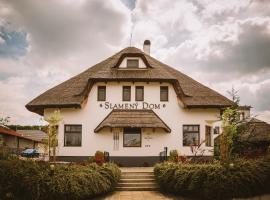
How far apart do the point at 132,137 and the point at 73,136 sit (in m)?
4.12

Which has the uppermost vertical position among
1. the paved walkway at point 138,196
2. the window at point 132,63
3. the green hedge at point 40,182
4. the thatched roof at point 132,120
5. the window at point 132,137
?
the window at point 132,63

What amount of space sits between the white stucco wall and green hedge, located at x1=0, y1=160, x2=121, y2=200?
10.2 metres

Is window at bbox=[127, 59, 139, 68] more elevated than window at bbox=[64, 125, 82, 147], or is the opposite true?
window at bbox=[127, 59, 139, 68]

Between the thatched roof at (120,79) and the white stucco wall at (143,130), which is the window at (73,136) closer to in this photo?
the white stucco wall at (143,130)

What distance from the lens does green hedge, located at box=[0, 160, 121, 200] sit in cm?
1140

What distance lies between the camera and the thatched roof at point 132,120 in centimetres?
2200

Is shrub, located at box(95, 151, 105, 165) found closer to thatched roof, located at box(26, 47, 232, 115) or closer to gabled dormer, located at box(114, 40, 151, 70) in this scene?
thatched roof, located at box(26, 47, 232, 115)

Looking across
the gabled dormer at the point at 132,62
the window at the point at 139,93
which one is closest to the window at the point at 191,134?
the window at the point at 139,93

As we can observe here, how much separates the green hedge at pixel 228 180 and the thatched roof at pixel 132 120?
346 inches

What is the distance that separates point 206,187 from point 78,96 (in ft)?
43.6

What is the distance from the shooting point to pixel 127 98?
2408 cm

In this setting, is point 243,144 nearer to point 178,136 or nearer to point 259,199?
point 178,136

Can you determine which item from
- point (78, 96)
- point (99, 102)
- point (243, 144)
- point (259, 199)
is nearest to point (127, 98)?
point (99, 102)

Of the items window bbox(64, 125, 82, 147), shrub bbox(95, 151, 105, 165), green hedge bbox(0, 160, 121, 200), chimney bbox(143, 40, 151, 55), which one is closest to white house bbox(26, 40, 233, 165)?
window bbox(64, 125, 82, 147)
